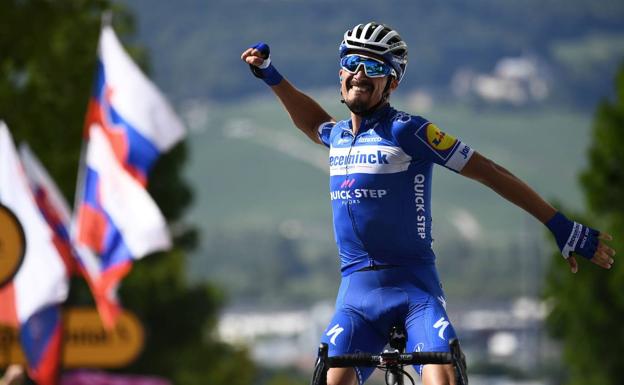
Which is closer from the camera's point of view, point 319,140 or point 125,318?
point 319,140

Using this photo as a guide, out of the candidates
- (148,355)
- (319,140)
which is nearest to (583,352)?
(148,355)

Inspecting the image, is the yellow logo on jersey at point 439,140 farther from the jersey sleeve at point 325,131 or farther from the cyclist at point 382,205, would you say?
the jersey sleeve at point 325,131

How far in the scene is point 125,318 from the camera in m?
38.5

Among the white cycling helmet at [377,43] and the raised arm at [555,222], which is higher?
the white cycling helmet at [377,43]

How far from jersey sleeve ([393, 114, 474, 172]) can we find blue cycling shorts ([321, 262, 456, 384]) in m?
0.74

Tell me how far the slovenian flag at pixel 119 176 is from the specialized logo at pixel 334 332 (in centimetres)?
1223

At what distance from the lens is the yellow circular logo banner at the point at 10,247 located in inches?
816

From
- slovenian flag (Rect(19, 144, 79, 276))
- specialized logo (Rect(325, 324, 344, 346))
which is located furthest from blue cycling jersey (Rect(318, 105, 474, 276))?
slovenian flag (Rect(19, 144, 79, 276))

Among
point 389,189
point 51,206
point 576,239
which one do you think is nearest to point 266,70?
point 389,189

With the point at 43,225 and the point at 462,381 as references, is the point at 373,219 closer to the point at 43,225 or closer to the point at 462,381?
the point at 462,381

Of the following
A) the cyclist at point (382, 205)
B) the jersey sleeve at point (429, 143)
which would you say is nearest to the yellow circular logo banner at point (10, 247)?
the cyclist at point (382, 205)

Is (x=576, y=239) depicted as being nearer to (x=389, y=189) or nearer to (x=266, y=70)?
(x=389, y=189)

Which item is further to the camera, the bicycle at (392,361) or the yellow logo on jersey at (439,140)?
the yellow logo on jersey at (439,140)

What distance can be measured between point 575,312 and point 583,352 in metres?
1.41
